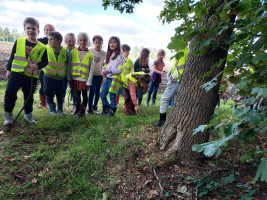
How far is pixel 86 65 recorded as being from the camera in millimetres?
3803

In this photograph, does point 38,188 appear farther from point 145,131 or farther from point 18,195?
point 145,131

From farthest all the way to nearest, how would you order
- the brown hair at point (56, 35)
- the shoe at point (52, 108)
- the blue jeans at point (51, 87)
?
the shoe at point (52, 108)
the blue jeans at point (51, 87)
the brown hair at point (56, 35)

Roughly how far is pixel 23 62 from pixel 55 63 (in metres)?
0.63

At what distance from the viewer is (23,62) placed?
3090 millimetres

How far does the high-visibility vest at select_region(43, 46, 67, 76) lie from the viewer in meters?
3.54

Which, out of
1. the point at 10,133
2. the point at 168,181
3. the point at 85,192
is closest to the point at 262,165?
the point at 168,181

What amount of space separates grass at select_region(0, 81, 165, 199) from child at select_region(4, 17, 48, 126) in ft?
2.11

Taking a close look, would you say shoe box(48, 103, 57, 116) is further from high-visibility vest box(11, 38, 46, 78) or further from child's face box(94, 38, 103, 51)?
child's face box(94, 38, 103, 51)

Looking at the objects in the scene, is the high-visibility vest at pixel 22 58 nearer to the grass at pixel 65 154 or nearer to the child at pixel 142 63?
the grass at pixel 65 154

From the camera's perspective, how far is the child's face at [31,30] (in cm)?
308

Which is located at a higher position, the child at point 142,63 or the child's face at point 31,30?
the child's face at point 31,30

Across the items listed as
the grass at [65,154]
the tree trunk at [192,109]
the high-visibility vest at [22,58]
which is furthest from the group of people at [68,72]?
the tree trunk at [192,109]

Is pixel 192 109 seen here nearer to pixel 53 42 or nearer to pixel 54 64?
pixel 54 64

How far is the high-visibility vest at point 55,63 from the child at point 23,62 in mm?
228
